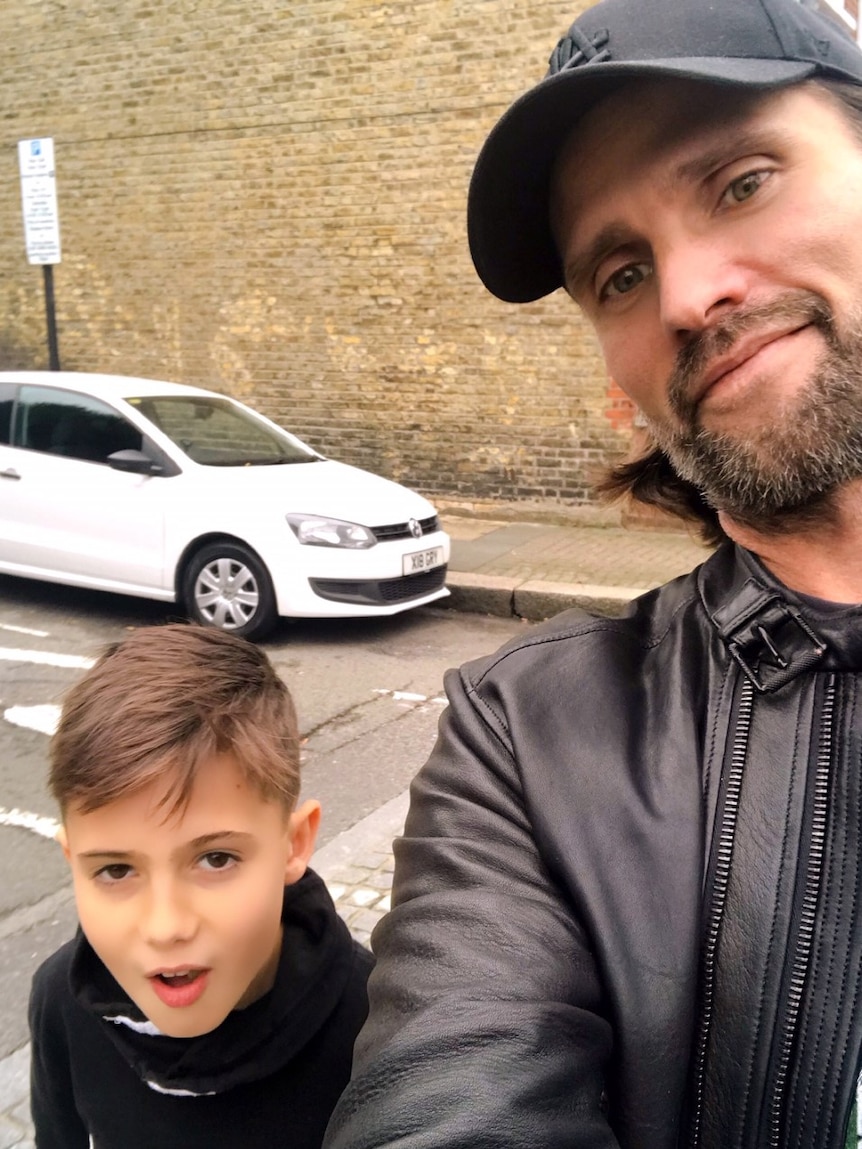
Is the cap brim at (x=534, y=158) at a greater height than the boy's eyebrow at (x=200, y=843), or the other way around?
the cap brim at (x=534, y=158)

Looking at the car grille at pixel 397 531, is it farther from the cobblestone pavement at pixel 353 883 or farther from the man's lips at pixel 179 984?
the man's lips at pixel 179 984

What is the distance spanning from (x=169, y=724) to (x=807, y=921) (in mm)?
885

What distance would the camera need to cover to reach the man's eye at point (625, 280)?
4.69 feet

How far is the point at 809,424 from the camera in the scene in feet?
4.05

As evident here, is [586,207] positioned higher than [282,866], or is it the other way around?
[586,207]

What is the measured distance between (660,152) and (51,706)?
179 inches

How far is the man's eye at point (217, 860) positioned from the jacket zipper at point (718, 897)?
2.24 feet

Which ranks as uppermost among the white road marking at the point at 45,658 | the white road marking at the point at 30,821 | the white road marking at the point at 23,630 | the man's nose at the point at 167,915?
the man's nose at the point at 167,915

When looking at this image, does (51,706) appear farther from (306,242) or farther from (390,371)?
(306,242)

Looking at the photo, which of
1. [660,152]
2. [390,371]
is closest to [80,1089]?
[660,152]

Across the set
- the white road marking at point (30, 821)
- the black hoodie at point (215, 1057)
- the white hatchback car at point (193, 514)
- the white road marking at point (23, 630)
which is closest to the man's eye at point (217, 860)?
the black hoodie at point (215, 1057)

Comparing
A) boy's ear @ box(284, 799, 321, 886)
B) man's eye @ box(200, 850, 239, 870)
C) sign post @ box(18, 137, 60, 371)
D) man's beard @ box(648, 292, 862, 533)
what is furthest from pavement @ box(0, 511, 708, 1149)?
sign post @ box(18, 137, 60, 371)

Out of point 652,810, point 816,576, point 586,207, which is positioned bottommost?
point 652,810

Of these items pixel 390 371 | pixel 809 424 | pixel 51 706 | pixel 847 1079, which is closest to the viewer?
pixel 847 1079
